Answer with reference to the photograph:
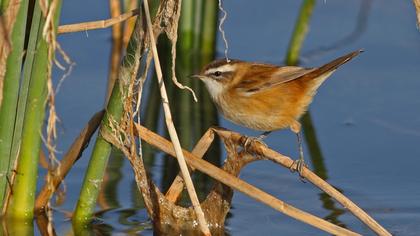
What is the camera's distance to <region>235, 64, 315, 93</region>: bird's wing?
6.56 m

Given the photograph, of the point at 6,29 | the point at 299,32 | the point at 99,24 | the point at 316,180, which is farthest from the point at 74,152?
the point at 299,32

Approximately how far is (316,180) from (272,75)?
1.28m

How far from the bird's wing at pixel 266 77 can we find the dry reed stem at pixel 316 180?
596mm

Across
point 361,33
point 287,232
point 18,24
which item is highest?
point 18,24

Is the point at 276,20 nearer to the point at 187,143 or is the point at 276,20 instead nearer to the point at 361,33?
the point at 361,33

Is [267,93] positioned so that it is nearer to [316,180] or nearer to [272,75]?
[272,75]

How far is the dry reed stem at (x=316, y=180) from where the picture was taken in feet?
17.9

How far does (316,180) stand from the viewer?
5.52 metres

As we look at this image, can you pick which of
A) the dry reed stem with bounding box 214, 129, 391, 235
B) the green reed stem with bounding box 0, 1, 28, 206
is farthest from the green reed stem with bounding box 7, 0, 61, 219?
the dry reed stem with bounding box 214, 129, 391, 235

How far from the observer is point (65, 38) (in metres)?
9.89

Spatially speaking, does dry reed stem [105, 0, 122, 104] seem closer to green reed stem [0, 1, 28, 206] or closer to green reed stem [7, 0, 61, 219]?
green reed stem [7, 0, 61, 219]

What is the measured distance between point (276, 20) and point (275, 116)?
12.8 ft

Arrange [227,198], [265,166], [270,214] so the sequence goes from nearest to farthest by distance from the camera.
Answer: [227,198] → [270,214] → [265,166]

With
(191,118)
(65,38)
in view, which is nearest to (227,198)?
(191,118)
